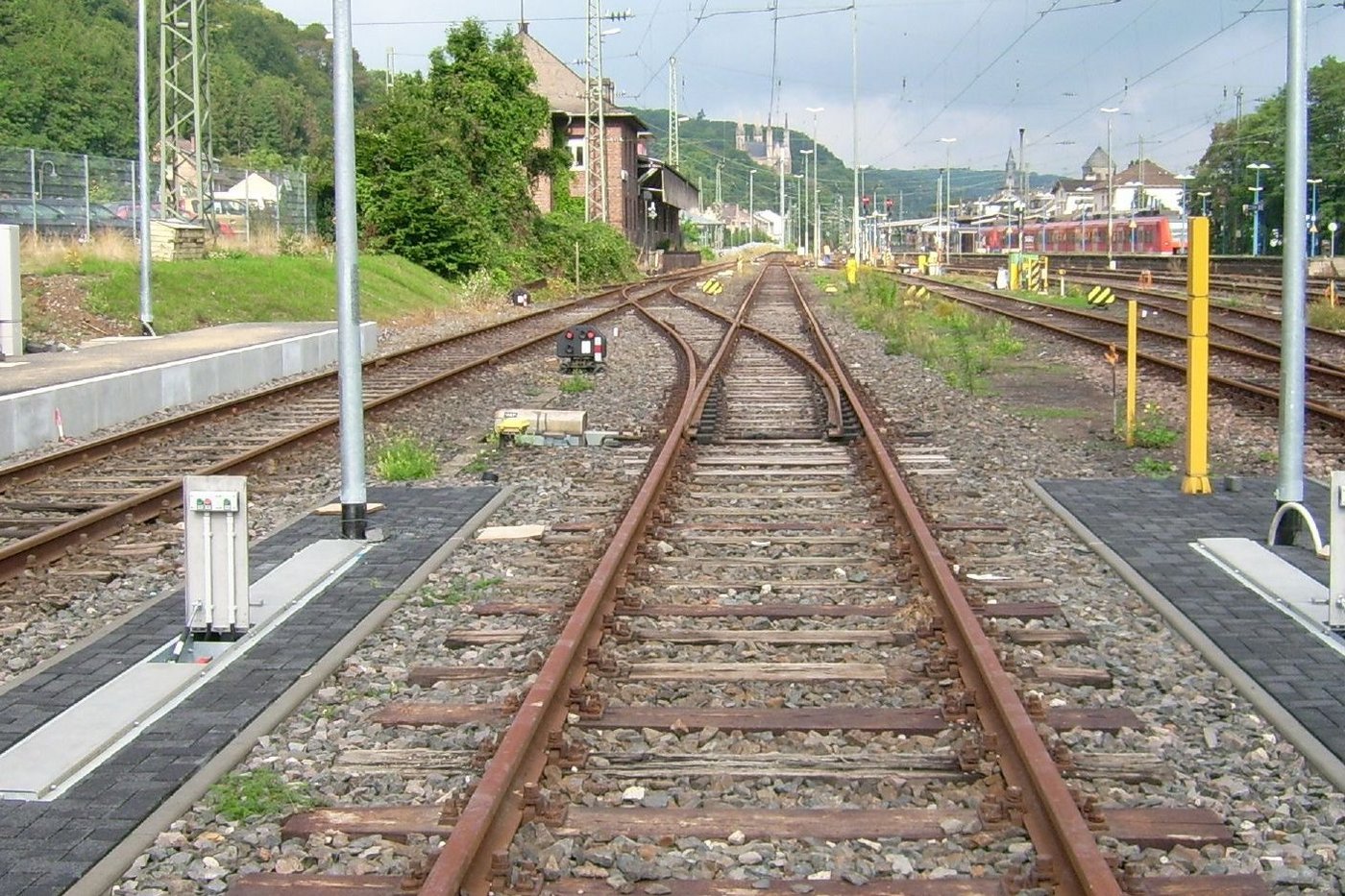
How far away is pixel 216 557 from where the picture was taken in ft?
22.8

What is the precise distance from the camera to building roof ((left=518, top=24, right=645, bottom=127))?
8412 cm

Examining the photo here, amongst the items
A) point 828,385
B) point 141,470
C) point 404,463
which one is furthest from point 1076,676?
point 828,385

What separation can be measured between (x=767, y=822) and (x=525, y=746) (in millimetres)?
858

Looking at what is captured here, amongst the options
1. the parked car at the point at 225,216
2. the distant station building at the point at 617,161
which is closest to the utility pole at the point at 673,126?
the distant station building at the point at 617,161

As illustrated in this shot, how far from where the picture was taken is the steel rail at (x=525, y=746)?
4242 mm

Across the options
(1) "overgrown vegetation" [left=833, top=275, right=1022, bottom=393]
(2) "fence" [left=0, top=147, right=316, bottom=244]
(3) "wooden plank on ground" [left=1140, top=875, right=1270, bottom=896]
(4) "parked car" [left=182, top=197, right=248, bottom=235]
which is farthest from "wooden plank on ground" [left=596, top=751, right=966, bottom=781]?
(4) "parked car" [left=182, top=197, right=248, bottom=235]

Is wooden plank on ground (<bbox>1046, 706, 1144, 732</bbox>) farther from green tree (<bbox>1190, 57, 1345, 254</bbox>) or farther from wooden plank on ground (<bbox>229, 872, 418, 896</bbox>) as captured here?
green tree (<bbox>1190, 57, 1345, 254</bbox>)

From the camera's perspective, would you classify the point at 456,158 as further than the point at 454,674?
Yes

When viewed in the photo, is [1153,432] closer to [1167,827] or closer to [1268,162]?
[1167,827]

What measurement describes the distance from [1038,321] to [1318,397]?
1408 cm

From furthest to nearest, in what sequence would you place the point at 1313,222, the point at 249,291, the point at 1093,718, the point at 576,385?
1. the point at 1313,222
2. the point at 249,291
3. the point at 576,385
4. the point at 1093,718

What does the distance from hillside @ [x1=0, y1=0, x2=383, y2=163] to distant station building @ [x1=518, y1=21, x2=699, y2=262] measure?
10.0 m

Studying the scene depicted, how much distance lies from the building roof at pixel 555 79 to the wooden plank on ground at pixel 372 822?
79.6 metres

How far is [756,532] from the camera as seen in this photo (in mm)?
9320
